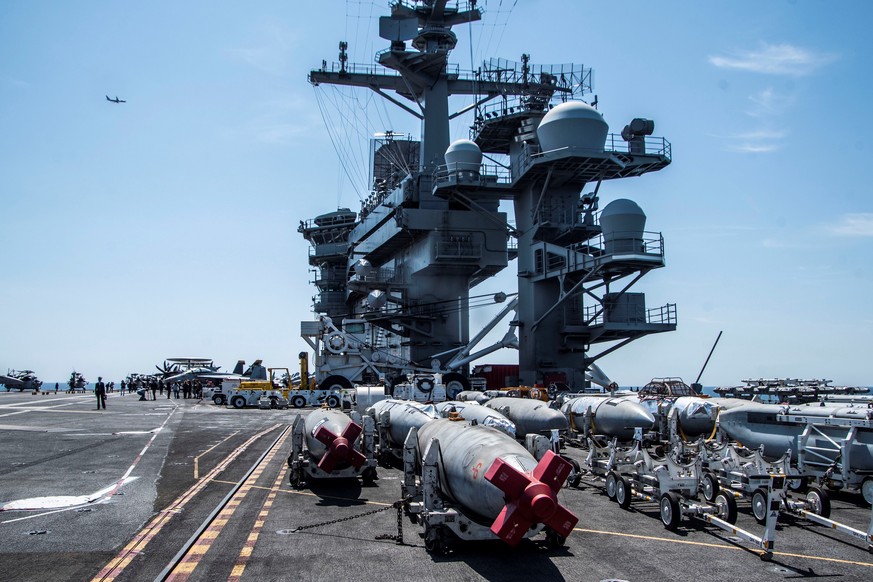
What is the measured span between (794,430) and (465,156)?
3363 centimetres

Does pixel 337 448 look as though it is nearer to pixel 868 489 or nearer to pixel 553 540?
pixel 553 540

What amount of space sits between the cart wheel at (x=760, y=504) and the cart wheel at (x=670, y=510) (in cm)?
178

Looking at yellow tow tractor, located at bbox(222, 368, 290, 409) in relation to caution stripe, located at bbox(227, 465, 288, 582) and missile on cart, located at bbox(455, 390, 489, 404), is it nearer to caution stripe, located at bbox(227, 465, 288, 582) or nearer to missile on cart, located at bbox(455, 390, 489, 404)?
missile on cart, located at bbox(455, 390, 489, 404)

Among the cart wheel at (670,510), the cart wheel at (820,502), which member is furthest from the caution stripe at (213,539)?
the cart wheel at (820,502)

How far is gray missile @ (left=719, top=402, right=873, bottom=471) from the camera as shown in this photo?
14.8m

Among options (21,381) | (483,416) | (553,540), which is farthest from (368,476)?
(21,381)

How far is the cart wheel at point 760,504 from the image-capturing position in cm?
1323

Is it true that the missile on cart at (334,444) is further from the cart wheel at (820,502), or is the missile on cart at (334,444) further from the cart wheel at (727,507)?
the cart wheel at (820,502)

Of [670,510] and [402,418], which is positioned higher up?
[402,418]

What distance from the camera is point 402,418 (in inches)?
797

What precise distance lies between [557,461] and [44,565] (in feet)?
25.9

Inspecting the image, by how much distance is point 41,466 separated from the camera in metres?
19.6

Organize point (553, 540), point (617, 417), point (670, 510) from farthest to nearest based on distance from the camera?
1. point (617, 417)
2. point (670, 510)
3. point (553, 540)

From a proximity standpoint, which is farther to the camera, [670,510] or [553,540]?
[670,510]
